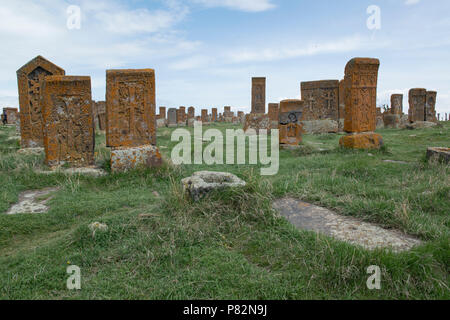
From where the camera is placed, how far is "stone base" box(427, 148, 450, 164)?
5.16 meters

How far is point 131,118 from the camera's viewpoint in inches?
221

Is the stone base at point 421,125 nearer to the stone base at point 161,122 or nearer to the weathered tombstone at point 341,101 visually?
the weathered tombstone at point 341,101

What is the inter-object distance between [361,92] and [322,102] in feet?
20.5

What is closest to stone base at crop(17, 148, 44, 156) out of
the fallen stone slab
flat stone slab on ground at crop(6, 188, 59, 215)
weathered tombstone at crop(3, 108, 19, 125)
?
flat stone slab on ground at crop(6, 188, 59, 215)

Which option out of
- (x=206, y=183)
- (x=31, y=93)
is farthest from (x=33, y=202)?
(x=31, y=93)

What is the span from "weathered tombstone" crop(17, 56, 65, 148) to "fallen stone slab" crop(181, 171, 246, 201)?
6036mm

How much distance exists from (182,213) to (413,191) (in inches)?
111

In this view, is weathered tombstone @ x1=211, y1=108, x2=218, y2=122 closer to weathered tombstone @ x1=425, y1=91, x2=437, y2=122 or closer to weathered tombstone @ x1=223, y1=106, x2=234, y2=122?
weathered tombstone @ x1=223, y1=106, x2=234, y2=122

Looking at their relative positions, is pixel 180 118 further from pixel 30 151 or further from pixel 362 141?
pixel 362 141

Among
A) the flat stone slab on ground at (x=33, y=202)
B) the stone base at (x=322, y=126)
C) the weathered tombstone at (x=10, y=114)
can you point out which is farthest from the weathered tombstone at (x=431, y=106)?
the weathered tombstone at (x=10, y=114)

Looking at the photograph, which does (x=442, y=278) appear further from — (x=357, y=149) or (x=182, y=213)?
(x=357, y=149)

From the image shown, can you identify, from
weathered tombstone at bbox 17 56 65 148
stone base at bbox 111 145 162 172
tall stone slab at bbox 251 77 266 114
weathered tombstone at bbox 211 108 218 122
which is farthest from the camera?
weathered tombstone at bbox 211 108 218 122

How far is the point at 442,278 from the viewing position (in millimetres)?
2039
